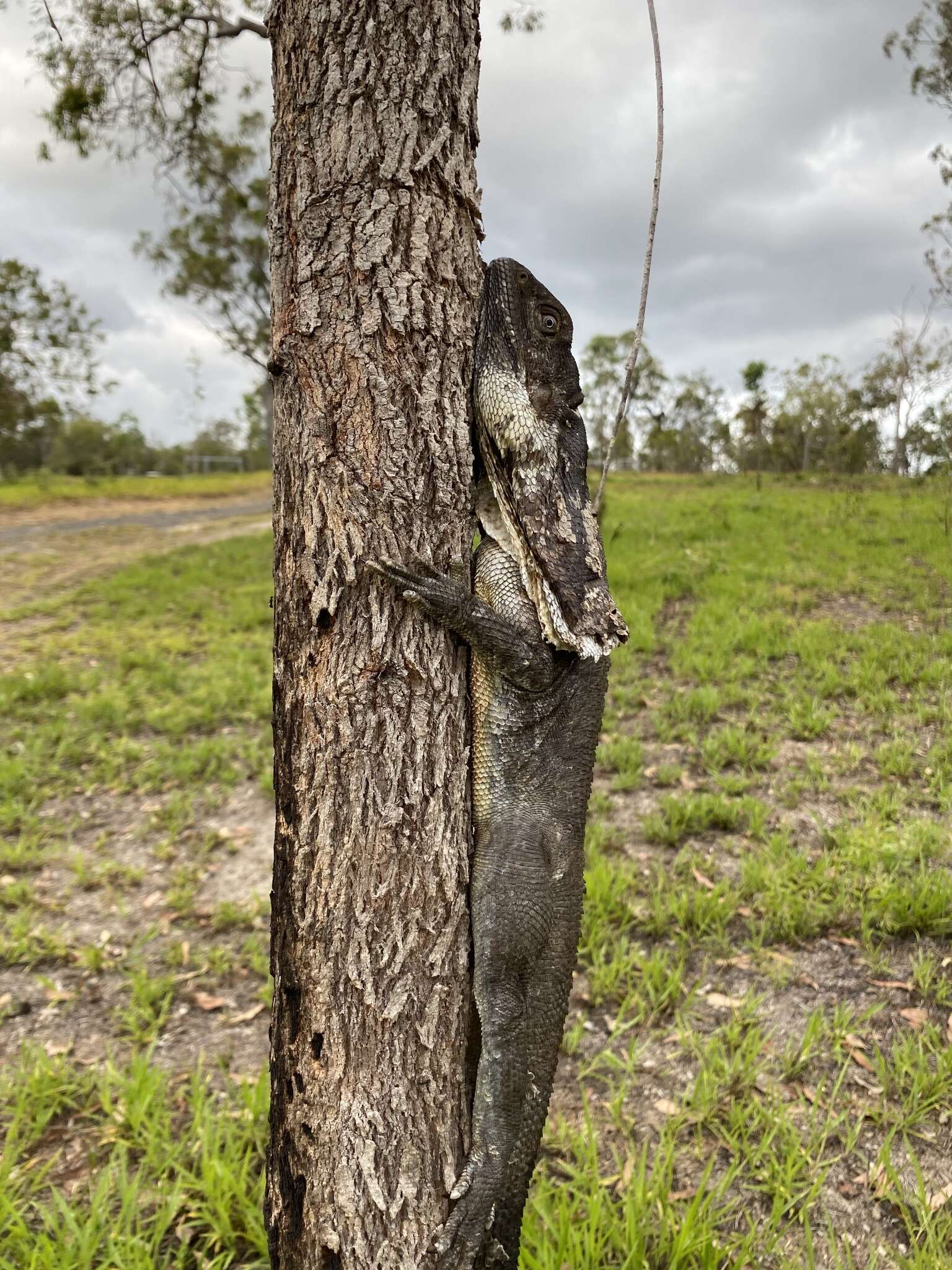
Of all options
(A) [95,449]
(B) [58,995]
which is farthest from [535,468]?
(A) [95,449]

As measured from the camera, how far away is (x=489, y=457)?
1.70 metres

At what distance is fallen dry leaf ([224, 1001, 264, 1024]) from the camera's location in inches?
118

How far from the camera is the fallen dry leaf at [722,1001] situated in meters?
2.92

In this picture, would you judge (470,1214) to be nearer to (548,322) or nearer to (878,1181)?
(878,1181)

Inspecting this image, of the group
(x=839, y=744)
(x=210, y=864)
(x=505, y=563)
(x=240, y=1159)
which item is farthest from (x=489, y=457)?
(x=839, y=744)

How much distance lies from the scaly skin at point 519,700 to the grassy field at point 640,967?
649mm

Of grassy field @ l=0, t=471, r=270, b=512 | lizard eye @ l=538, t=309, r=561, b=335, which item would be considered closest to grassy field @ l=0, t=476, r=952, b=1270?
lizard eye @ l=538, t=309, r=561, b=335

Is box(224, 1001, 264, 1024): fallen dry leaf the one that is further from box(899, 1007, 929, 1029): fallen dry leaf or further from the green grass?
box(899, 1007, 929, 1029): fallen dry leaf

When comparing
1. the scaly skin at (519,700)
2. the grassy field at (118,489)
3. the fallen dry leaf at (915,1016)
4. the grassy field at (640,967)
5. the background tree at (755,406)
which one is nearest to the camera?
the scaly skin at (519,700)

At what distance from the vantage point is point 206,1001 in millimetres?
3076

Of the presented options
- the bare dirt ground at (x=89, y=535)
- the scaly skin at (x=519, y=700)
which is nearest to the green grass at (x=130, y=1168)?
the scaly skin at (x=519, y=700)

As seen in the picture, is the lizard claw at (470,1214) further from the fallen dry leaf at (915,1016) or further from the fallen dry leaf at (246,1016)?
the fallen dry leaf at (915,1016)

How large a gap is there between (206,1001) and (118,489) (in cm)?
2267

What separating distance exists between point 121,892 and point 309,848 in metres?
2.85
